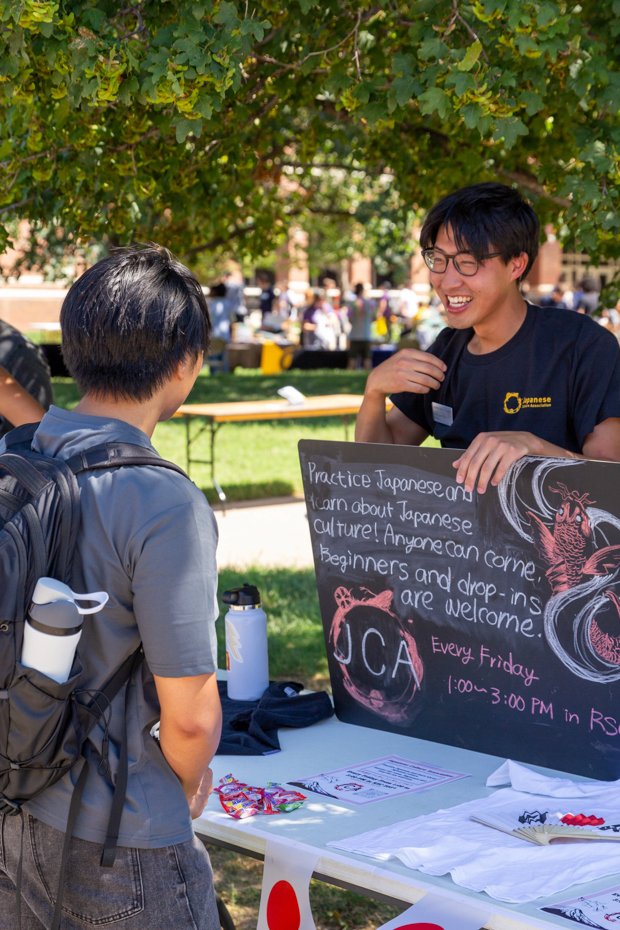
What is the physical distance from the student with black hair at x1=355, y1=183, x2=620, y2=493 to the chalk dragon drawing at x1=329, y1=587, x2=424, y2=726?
1.74 ft

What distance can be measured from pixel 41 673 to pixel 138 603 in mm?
173

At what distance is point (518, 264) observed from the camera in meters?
2.70

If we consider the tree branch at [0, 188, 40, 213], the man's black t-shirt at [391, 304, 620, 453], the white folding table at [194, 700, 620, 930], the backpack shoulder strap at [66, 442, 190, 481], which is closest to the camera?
the backpack shoulder strap at [66, 442, 190, 481]

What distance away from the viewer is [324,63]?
357cm

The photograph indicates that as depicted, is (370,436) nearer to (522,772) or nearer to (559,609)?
(559,609)

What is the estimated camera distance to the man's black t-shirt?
2.55 meters

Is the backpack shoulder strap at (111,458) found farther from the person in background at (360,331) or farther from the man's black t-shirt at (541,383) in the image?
the person in background at (360,331)

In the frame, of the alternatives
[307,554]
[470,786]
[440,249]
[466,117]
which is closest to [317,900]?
[470,786]

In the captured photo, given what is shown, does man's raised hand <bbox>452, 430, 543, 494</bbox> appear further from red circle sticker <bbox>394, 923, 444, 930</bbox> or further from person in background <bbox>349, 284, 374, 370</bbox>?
person in background <bbox>349, 284, 374, 370</bbox>

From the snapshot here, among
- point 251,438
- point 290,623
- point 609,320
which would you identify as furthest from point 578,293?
point 290,623

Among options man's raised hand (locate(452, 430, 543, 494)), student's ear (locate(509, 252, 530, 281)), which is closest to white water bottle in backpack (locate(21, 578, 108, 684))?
man's raised hand (locate(452, 430, 543, 494))

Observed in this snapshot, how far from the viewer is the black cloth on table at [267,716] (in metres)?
2.44

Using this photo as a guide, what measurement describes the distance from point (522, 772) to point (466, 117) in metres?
1.83

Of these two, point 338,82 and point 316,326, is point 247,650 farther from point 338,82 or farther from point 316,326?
point 316,326
